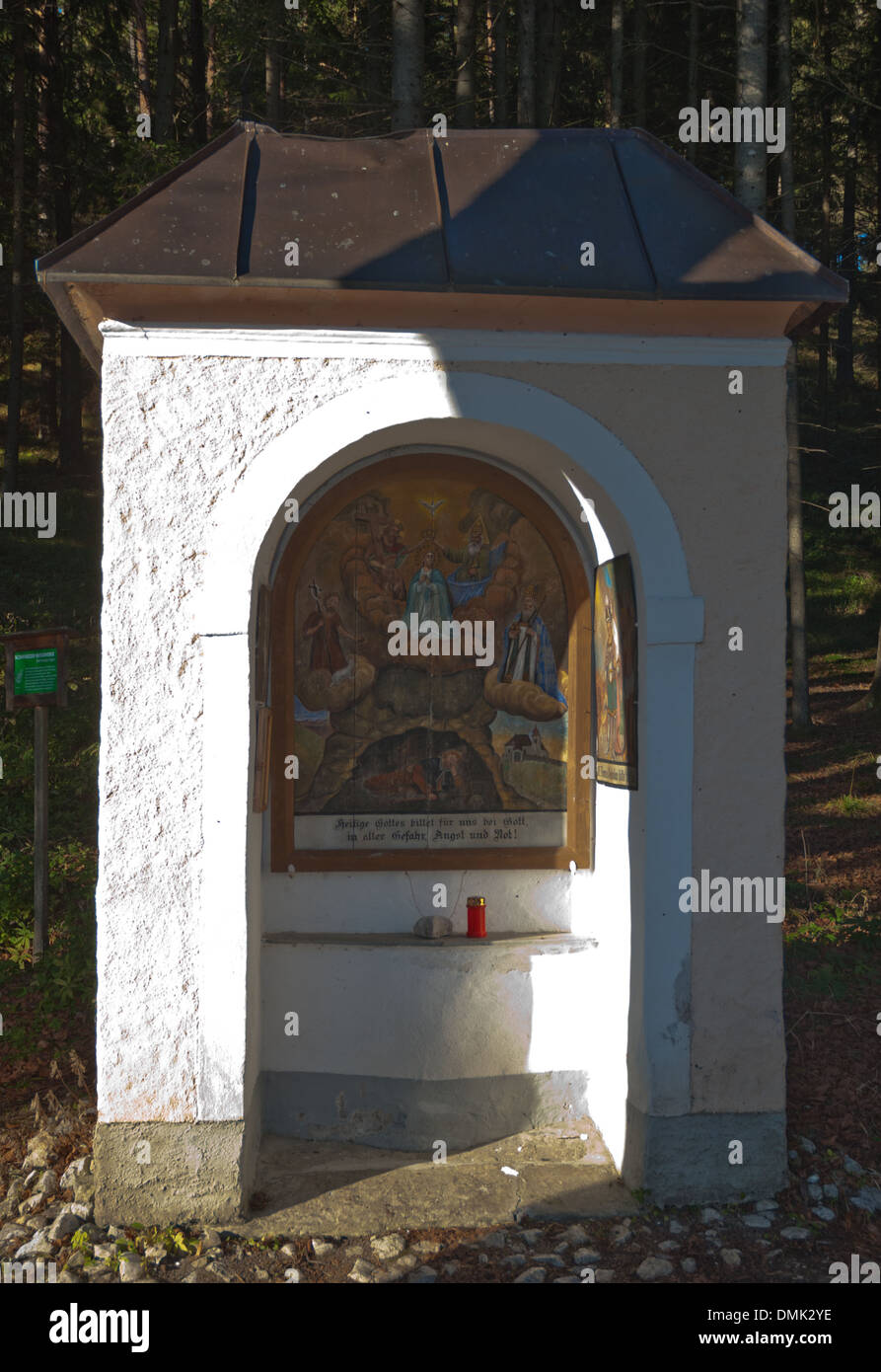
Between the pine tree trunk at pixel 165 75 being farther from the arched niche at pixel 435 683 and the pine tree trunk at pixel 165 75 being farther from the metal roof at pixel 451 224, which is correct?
the arched niche at pixel 435 683

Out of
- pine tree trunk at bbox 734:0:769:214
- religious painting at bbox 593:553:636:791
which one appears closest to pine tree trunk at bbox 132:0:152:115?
pine tree trunk at bbox 734:0:769:214

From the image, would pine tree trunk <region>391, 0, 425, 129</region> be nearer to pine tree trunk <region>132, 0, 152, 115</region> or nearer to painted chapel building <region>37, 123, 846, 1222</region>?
painted chapel building <region>37, 123, 846, 1222</region>

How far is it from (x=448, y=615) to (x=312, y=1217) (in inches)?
113

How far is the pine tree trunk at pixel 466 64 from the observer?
11.0m

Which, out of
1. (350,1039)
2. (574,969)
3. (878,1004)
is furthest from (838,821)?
(350,1039)

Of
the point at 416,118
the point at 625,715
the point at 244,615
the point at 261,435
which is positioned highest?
the point at 416,118

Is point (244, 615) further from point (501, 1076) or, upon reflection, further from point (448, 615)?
point (501, 1076)

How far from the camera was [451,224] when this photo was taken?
15.9 ft

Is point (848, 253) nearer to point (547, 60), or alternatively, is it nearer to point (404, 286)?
point (547, 60)

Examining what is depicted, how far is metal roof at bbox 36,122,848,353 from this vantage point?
4547 mm

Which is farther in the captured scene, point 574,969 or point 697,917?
point 574,969

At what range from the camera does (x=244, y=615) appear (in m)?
4.67

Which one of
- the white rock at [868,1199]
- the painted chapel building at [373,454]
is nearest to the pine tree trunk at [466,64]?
the painted chapel building at [373,454]

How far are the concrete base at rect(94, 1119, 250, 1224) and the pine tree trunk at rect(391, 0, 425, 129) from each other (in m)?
7.94
